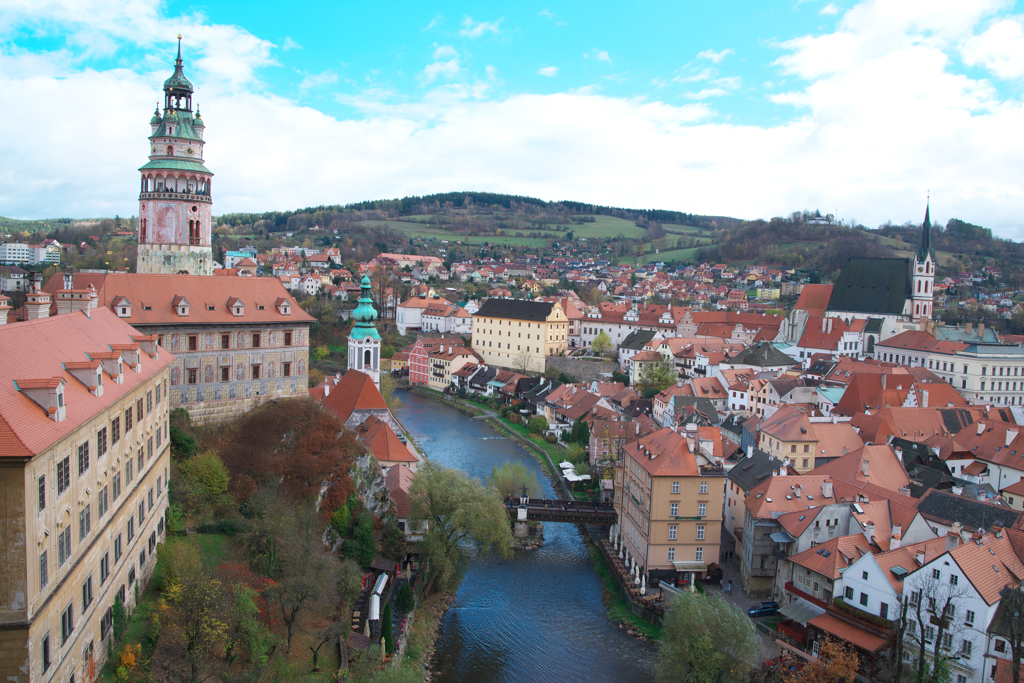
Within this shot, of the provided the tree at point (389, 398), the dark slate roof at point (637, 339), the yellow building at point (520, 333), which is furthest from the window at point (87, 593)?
the yellow building at point (520, 333)

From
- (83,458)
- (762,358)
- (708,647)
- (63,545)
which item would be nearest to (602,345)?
(762,358)

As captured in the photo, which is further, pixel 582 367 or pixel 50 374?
pixel 582 367

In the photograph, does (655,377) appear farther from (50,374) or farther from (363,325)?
(50,374)

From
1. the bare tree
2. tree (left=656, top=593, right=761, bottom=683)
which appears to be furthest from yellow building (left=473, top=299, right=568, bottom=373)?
the bare tree

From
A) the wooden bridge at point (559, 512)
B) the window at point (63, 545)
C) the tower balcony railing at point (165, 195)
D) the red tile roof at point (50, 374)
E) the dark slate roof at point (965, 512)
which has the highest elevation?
the tower balcony railing at point (165, 195)

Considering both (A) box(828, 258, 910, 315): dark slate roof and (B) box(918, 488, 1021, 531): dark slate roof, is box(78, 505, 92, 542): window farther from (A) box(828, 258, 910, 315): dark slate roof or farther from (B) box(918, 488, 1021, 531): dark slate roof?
(A) box(828, 258, 910, 315): dark slate roof

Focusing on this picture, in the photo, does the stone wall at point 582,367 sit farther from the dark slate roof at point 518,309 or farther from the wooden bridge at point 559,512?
the wooden bridge at point 559,512
